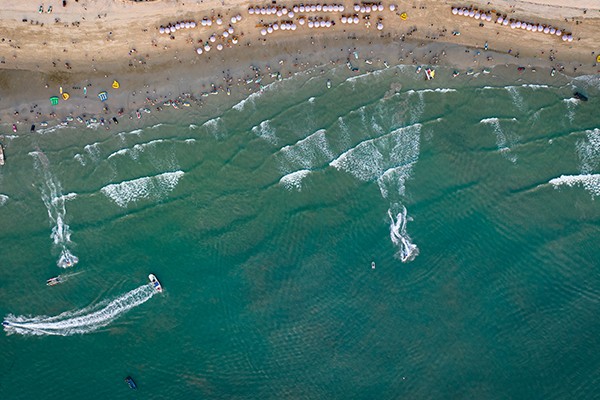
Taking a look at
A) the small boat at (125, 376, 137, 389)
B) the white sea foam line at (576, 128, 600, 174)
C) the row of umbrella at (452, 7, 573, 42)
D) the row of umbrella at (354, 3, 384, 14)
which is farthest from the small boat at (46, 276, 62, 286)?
the white sea foam line at (576, 128, 600, 174)

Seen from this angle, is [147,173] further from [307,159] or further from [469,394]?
[469,394]

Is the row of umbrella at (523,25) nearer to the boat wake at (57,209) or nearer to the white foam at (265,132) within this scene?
the white foam at (265,132)

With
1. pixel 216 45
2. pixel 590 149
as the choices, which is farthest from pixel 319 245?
pixel 590 149

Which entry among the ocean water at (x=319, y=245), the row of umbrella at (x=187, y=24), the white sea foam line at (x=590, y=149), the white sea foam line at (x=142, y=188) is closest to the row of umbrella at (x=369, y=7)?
the ocean water at (x=319, y=245)

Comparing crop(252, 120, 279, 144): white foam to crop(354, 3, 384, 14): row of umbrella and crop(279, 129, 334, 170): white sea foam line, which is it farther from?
crop(354, 3, 384, 14): row of umbrella

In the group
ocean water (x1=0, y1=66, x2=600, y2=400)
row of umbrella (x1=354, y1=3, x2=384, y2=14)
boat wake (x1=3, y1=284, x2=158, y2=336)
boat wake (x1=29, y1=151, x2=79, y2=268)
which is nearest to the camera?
ocean water (x1=0, y1=66, x2=600, y2=400)
